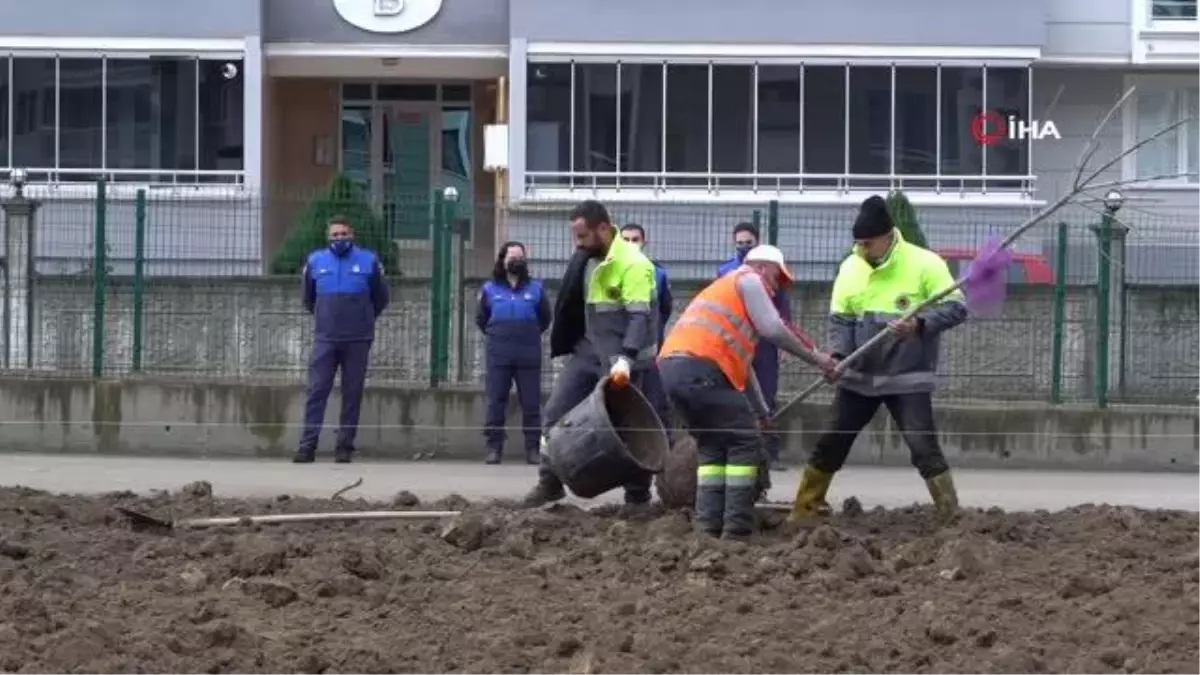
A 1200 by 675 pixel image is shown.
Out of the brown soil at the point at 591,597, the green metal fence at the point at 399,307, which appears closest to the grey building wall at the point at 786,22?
the green metal fence at the point at 399,307

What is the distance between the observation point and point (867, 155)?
27297 mm

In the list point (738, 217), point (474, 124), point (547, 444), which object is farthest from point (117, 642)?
point (474, 124)

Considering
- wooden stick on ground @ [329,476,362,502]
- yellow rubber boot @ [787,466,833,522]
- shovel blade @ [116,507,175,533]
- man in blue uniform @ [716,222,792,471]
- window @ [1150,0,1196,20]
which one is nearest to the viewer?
shovel blade @ [116,507,175,533]

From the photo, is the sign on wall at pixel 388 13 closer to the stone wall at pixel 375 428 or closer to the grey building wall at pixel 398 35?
the grey building wall at pixel 398 35

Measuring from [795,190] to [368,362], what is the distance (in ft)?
39.0

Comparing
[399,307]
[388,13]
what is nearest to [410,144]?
[388,13]

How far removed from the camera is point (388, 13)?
2744 centimetres

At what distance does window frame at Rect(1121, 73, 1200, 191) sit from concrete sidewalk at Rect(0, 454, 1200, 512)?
13659mm

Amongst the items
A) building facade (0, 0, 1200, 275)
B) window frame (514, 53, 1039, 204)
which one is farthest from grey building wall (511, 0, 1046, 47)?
window frame (514, 53, 1039, 204)

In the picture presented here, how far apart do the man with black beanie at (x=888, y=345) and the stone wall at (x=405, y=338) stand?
5891 mm

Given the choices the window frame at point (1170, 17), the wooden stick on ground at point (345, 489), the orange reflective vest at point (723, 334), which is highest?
the window frame at point (1170, 17)

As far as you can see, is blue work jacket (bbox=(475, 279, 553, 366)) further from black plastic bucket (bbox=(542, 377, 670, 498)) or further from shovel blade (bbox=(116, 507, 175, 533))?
shovel blade (bbox=(116, 507, 175, 533))

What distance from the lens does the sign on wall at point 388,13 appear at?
2739 cm

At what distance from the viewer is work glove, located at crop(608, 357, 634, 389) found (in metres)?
11.0
